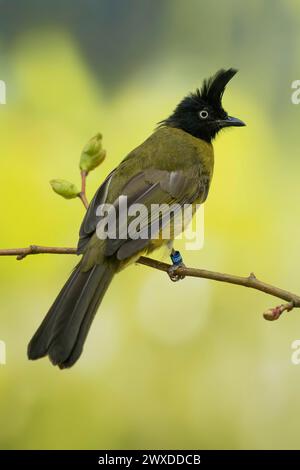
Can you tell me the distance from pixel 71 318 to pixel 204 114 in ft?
4.50

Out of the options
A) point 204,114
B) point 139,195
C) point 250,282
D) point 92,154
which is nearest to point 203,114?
point 204,114

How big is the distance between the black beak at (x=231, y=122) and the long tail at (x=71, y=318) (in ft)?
3.40

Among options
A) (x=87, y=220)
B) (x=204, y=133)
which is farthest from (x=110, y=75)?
(x=87, y=220)

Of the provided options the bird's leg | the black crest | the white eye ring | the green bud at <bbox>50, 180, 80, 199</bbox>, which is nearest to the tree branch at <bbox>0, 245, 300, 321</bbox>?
the green bud at <bbox>50, 180, 80, 199</bbox>

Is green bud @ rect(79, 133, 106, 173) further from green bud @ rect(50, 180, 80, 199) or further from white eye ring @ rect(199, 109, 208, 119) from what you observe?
white eye ring @ rect(199, 109, 208, 119)

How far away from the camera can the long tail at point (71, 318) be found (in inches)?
83.0

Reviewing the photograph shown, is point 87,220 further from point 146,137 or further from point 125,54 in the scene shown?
point 125,54

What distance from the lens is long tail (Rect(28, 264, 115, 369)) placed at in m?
2.11

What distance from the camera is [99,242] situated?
2496 mm

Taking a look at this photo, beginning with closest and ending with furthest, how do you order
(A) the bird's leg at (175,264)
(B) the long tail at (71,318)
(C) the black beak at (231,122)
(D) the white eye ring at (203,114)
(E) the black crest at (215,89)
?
(B) the long tail at (71,318) < (A) the bird's leg at (175,264) < (E) the black crest at (215,89) < (C) the black beak at (231,122) < (D) the white eye ring at (203,114)

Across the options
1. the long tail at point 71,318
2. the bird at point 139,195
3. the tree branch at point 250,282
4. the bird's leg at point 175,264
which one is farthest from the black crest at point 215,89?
the tree branch at point 250,282

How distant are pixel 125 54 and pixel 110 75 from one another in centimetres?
17

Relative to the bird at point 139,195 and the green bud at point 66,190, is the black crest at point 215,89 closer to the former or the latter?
the bird at point 139,195

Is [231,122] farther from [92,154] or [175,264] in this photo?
[92,154]
